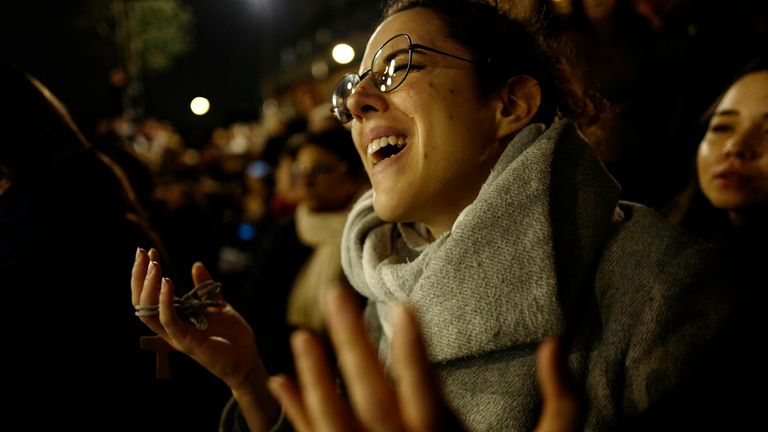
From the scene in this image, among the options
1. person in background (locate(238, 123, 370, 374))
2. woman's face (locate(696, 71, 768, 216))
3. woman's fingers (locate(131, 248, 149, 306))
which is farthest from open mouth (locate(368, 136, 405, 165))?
person in background (locate(238, 123, 370, 374))

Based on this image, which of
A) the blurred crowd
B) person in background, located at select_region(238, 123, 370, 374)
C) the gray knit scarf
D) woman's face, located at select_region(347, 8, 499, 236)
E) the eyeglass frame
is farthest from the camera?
the eyeglass frame

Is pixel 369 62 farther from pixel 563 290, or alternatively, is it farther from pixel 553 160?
pixel 563 290

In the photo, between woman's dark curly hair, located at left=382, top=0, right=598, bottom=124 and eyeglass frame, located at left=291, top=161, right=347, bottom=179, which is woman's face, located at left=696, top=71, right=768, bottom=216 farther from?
eyeglass frame, located at left=291, top=161, right=347, bottom=179

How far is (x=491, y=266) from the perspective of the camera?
1.37 meters

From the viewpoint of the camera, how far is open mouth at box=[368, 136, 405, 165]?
163cm

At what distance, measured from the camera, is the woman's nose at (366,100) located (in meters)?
1.64

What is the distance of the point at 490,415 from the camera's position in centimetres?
132

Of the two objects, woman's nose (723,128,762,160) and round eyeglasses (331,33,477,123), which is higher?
round eyeglasses (331,33,477,123)

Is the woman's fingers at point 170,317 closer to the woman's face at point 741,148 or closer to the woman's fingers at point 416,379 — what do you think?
the woman's fingers at point 416,379

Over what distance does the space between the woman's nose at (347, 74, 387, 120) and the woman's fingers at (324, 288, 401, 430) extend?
100 centimetres

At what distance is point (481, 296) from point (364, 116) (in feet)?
2.24

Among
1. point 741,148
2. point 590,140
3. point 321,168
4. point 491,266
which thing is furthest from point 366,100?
point 321,168

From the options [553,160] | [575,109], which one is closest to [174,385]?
[553,160]

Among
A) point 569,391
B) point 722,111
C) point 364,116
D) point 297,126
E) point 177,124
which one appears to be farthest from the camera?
point 177,124
